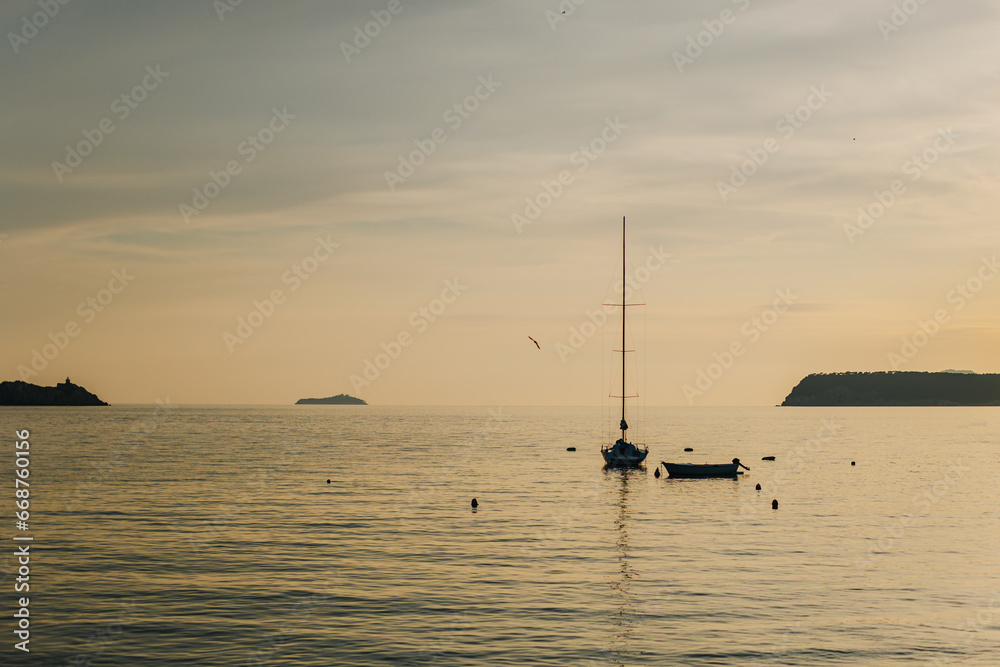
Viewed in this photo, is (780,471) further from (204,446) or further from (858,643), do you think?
(204,446)

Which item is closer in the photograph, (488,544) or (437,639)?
(437,639)

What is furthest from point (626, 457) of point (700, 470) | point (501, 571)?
point (501, 571)

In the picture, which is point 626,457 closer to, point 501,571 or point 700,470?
point 700,470

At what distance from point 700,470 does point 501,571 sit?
2340 inches

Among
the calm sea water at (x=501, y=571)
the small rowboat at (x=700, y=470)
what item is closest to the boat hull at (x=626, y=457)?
the small rowboat at (x=700, y=470)

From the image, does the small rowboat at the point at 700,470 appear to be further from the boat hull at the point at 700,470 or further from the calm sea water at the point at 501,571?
the calm sea water at the point at 501,571

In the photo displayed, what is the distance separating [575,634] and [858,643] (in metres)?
10.2

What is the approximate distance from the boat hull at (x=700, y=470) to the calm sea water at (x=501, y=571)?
16.6 ft

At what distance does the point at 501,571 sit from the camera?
42.9 metres

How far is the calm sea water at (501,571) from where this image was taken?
30.6 meters

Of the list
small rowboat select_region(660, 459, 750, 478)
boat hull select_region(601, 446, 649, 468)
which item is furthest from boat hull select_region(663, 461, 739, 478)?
boat hull select_region(601, 446, 649, 468)

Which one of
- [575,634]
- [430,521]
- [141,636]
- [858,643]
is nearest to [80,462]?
[430,521]

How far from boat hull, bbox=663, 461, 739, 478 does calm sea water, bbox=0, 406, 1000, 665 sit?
507 cm

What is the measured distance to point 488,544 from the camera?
5116 centimetres
